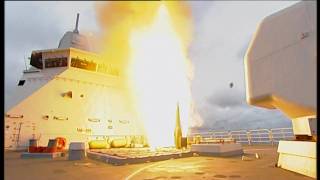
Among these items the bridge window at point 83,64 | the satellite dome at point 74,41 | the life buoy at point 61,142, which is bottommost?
the life buoy at point 61,142

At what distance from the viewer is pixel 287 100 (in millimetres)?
7609

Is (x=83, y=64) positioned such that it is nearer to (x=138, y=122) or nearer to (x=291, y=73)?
(x=138, y=122)

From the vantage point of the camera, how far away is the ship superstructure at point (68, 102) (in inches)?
738

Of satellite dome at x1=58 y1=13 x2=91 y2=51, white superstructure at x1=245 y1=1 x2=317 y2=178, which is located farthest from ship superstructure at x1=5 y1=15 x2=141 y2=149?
white superstructure at x1=245 y1=1 x2=317 y2=178

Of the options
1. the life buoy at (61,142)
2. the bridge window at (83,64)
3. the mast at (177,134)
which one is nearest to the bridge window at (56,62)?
the bridge window at (83,64)

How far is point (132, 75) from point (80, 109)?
721 cm

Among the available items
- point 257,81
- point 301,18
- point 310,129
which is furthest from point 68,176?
point 301,18

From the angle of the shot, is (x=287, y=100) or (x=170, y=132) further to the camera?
(x=170, y=132)

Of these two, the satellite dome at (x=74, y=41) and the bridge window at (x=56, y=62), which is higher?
the satellite dome at (x=74, y=41)

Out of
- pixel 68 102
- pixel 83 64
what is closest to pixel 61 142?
pixel 68 102

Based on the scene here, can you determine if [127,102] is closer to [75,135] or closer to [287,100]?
[75,135]

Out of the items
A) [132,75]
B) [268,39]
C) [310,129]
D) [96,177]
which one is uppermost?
[132,75]

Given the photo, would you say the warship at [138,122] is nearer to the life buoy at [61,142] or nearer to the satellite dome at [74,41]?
the satellite dome at [74,41]

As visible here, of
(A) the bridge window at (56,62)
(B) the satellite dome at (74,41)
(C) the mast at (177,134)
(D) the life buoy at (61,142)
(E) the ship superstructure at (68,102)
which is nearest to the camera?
(D) the life buoy at (61,142)
